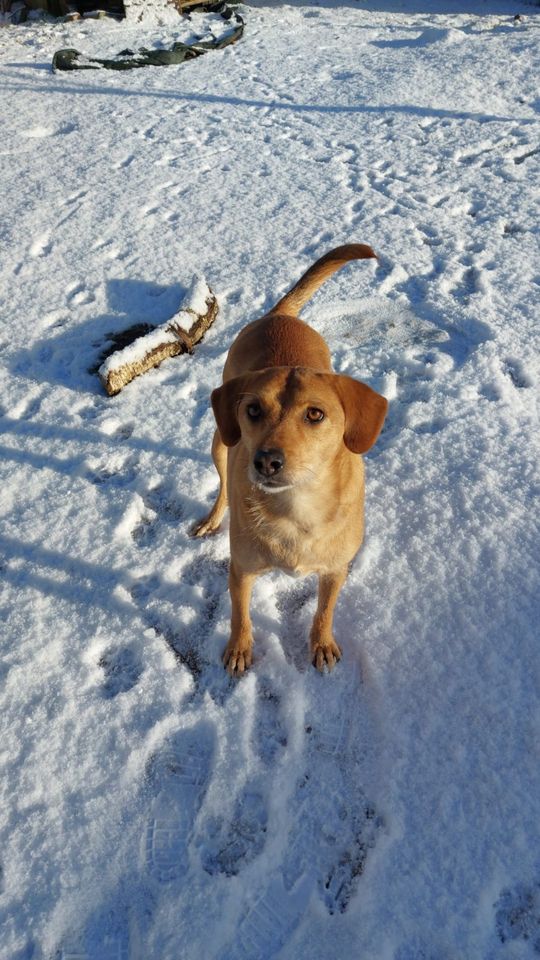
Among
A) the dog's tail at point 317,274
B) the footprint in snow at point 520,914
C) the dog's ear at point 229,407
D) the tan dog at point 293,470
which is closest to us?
the footprint in snow at point 520,914

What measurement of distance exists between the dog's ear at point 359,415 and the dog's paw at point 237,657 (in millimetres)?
1038

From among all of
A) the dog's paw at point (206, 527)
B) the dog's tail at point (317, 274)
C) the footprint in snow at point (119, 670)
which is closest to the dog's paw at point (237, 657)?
the footprint in snow at point (119, 670)

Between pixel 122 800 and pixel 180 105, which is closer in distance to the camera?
pixel 122 800

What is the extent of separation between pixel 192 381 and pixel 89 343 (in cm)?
→ 96

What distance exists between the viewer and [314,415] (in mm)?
1871

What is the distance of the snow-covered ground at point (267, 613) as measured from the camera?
1.84 meters

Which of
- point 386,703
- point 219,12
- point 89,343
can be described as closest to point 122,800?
point 386,703

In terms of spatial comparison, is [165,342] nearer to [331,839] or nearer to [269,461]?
[269,461]

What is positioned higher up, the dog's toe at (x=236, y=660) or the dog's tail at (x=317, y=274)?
the dog's tail at (x=317, y=274)

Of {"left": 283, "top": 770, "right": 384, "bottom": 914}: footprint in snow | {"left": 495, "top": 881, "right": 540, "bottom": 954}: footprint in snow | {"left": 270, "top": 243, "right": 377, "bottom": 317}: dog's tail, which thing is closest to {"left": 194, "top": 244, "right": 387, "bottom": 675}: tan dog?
{"left": 270, "top": 243, "right": 377, "bottom": 317}: dog's tail

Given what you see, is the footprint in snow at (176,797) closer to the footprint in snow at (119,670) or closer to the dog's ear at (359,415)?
the footprint in snow at (119,670)

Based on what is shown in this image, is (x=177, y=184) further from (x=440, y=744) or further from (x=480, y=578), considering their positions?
(x=440, y=744)

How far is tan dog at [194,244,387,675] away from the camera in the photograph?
1843 millimetres

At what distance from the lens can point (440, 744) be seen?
212 cm
